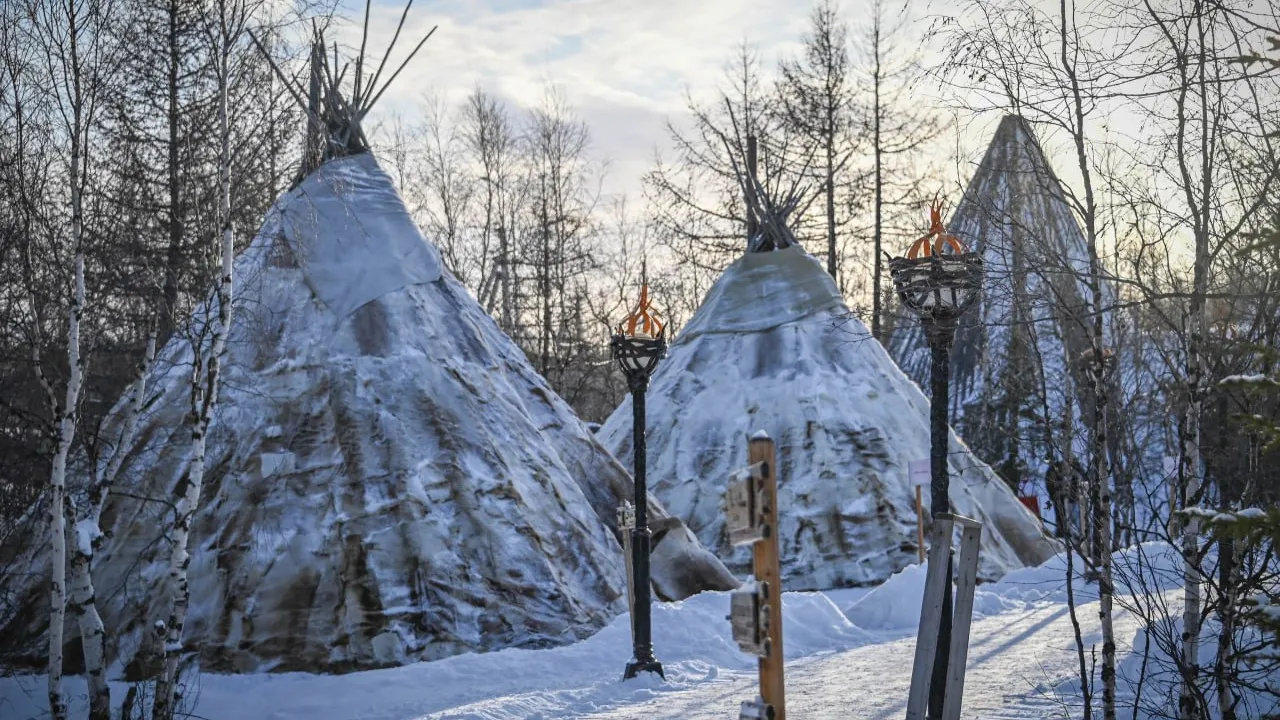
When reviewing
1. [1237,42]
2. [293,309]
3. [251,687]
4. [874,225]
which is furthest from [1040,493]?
[1237,42]

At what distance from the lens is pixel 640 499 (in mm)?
10383

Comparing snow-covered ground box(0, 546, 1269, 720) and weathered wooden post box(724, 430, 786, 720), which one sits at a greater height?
weathered wooden post box(724, 430, 786, 720)

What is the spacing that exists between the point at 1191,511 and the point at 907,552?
1227cm

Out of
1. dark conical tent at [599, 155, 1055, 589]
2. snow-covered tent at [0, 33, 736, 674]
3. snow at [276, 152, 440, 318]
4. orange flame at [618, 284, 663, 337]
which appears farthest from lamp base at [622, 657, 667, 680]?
dark conical tent at [599, 155, 1055, 589]

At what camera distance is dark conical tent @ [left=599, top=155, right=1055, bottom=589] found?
16.9m

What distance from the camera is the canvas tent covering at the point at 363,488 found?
35.9 feet

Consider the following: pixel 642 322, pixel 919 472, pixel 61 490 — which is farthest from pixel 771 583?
pixel 919 472

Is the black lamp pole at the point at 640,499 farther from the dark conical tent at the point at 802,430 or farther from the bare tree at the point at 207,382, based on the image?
the dark conical tent at the point at 802,430

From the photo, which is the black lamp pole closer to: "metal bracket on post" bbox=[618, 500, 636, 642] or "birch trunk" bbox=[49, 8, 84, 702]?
"metal bracket on post" bbox=[618, 500, 636, 642]

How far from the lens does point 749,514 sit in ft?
15.0

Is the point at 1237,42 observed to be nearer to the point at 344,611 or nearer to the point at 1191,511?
the point at 1191,511

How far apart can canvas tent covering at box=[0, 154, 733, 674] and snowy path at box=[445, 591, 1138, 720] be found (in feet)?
7.95

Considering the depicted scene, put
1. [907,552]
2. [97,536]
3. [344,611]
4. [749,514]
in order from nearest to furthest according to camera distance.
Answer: [749,514], [97,536], [344,611], [907,552]

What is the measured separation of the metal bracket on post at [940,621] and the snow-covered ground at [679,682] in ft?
5.65
